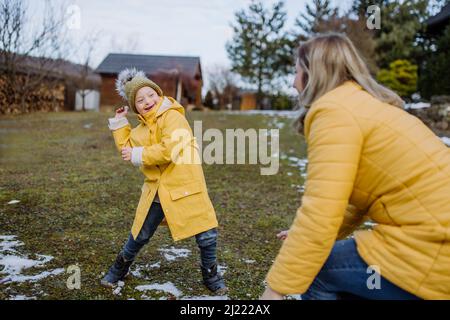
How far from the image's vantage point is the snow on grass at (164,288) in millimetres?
3242

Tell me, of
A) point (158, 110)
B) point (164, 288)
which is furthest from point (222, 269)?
point (158, 110)

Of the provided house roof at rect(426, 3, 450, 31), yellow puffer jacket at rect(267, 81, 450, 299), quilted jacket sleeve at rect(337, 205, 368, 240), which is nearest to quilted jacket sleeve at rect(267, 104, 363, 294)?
yellow puffer jacket at rect(267, 81, 450, 299)

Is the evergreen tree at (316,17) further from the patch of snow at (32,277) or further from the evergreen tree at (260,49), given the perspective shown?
the patch of snow at (32,277)

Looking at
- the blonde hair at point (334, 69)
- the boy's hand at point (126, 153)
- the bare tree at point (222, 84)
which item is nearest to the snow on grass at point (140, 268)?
the boy's hand at point (126, 153)

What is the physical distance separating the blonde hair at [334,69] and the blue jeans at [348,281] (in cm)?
66

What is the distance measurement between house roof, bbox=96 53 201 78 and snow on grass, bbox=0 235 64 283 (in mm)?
26797

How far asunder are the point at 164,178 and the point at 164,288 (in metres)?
0.86

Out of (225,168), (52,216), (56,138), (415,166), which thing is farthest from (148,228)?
(56,138)

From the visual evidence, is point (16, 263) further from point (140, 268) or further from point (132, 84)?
point (132, 84)

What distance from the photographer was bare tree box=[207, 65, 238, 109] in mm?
40219

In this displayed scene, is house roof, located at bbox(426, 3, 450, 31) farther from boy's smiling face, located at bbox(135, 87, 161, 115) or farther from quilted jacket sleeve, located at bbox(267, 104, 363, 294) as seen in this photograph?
quilted jacket sleeve, located at bbox(267, 104, 363, 294)

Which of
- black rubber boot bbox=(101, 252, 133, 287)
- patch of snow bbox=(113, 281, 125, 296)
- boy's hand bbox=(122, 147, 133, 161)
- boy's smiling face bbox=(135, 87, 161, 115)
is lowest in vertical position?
patch of snow bbox=(113, 281, 125, 296)
